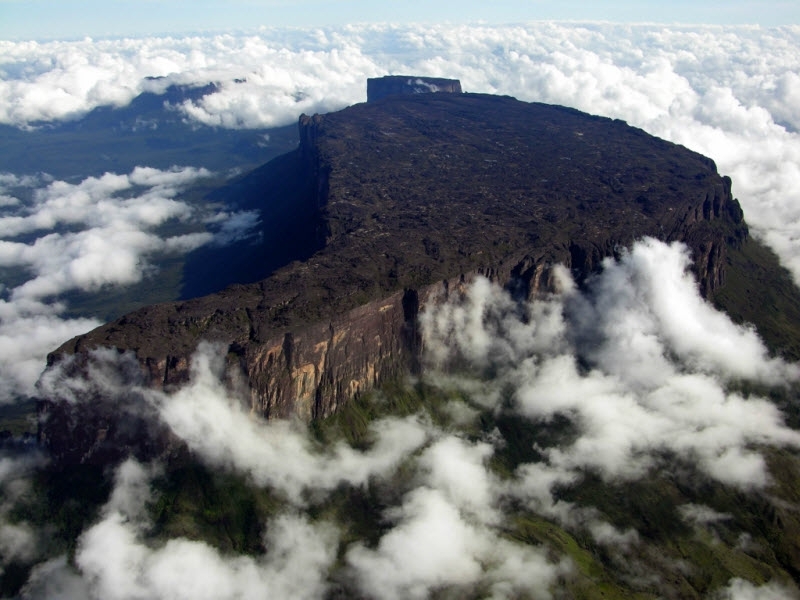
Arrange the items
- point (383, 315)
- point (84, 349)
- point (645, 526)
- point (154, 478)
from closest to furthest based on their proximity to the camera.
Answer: point (84, 349) < point (154, 478) < point (645, 526) < point (383, 315)

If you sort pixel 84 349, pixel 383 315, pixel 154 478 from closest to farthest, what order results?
1. pixel 84 349
2. pixel 154 478
3. pixel 383 315

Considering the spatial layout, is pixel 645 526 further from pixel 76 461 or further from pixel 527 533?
pixel 76 461

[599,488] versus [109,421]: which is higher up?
[109,421]

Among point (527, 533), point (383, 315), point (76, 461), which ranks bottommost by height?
point (527, 533)

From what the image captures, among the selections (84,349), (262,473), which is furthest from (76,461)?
(262,473)

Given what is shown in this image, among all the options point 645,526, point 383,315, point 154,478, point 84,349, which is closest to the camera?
point 84,349

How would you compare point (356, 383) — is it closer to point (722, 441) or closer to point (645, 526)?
point (645, 526)

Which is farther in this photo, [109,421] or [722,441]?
[722,441]

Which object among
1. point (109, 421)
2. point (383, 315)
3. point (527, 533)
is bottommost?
point (527, 533)

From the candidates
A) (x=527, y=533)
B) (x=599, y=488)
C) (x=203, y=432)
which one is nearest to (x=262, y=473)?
(x=203, y=432)
